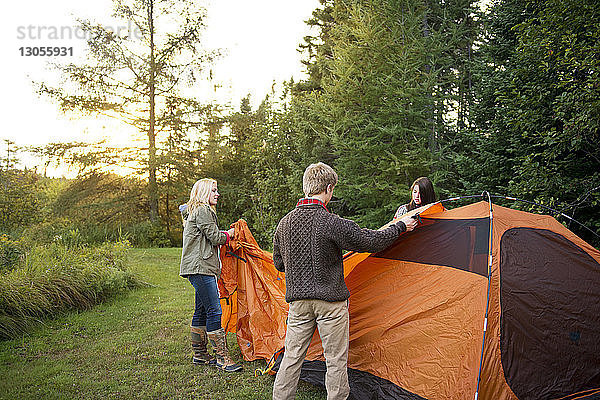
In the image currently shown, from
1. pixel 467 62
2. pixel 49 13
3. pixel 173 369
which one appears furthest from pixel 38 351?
pixel 467 62

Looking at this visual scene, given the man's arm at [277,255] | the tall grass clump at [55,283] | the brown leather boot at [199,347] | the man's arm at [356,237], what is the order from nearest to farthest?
the man's arm at [356,237] < the man's arm at [277,255] < the brown leather boot at [199,347] < the tall grass clump at [55,283]

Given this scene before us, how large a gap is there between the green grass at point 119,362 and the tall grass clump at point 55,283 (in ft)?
0.54

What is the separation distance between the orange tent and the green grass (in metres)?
0.68

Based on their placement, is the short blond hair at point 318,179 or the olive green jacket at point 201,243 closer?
the short blond hair at point 318,179

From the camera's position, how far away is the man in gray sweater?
2.83 m

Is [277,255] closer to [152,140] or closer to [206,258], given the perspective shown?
[206,258]

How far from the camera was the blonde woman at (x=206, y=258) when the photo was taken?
13.3 ft

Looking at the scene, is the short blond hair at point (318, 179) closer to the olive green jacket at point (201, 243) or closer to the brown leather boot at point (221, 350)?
the olive green jacket at point (201, 243)

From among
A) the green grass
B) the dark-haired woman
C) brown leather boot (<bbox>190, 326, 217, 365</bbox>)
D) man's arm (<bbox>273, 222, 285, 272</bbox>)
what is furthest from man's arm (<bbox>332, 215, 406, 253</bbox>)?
brown leather boot (<bbox>190, 326, 217, 365</bbox>)

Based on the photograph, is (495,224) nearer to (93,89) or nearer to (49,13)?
(49,13)

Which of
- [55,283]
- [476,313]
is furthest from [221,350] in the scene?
[55,283]

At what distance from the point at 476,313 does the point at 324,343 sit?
3.26 feet

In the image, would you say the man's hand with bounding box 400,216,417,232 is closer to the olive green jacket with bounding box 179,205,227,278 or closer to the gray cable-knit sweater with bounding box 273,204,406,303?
the gray cable-knit sweater with bounding box 273,204,406,303

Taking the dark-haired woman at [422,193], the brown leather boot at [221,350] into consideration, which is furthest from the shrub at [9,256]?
the dark-haired woman at [422,193]
